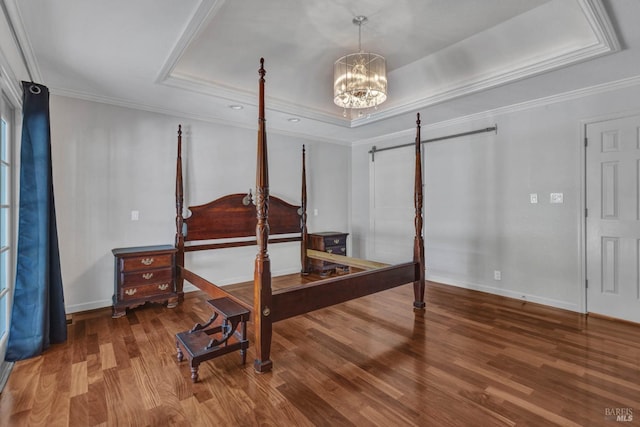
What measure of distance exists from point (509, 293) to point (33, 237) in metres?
4.96

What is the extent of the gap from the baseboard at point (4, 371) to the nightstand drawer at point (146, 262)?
115cm

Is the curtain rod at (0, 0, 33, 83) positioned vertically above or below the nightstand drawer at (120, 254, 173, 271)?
above

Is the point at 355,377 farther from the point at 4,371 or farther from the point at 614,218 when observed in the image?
the point at 614,218

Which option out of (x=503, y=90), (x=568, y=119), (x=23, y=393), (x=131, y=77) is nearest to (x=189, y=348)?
(x=23, y=393)

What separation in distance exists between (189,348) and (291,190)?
3365 mm

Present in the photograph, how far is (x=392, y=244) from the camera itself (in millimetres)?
5395

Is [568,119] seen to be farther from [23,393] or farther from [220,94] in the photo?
[23,393]

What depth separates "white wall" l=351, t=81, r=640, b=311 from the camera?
136 inches

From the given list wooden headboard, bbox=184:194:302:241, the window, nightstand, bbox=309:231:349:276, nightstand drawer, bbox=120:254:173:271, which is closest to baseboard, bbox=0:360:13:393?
the window

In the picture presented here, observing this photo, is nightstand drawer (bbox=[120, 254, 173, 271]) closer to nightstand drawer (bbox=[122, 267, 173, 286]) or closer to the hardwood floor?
nightstand drawer (bbox=[122, 267, 173, 286])

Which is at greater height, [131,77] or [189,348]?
[131,77]

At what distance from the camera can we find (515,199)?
3.90 m

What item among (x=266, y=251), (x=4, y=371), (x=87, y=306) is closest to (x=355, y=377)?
(x=266, y=251)

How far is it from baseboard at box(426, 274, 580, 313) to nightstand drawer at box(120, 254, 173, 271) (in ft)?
12.1
